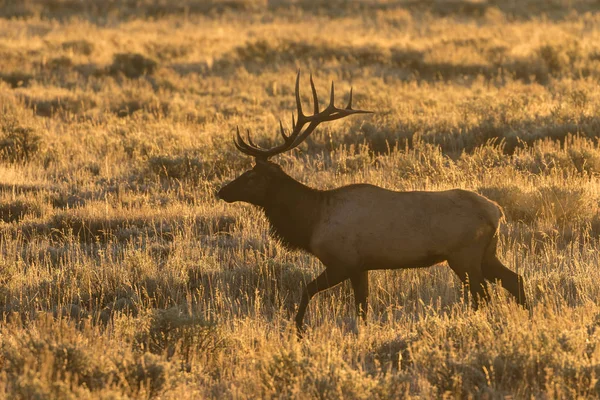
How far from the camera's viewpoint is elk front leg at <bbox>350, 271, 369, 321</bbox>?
8.38 m

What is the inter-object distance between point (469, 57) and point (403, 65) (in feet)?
6.14

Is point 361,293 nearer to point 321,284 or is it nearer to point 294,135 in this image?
point 321,284

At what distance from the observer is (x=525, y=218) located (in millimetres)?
11922

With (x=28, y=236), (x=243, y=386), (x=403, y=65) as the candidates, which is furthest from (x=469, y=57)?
(x=243, y=386)

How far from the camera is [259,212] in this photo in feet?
40.8

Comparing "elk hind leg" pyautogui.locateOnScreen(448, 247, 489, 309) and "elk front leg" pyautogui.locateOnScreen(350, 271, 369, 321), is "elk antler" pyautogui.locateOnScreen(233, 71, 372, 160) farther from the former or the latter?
"elk hind leg" pyautogui.locateOnScreen(448, 247, 489, 309)

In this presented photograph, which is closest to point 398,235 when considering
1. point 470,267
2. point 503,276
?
point 470,267

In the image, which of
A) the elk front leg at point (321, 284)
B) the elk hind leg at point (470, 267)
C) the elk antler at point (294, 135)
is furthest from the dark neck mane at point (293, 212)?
the elk hind leg at point (470, 267)

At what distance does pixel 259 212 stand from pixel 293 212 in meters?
3.74

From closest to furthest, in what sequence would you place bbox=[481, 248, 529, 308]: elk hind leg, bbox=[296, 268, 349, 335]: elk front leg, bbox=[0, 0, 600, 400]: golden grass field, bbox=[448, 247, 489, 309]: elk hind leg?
bbox=[0, 0, 600, 400]: golden grass field → bbox=[448, 247, 489, 309]: elk hind leg → bbox=[296, 268, 349, 335]: elk front leg → bbox=[481, 248, 529, 308]: elk hind leg

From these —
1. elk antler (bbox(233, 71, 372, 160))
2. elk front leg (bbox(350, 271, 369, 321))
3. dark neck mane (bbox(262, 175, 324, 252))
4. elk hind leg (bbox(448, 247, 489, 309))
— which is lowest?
elk front leg (bbox(350, 271, 369, 321))

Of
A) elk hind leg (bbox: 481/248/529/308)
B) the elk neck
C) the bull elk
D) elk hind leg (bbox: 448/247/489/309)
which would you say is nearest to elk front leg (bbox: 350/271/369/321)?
the bull elk

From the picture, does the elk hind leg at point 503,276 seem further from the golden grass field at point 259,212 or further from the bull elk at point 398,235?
the golden grass field at point 259,212

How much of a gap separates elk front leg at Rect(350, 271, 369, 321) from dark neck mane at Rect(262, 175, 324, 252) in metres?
0.56
